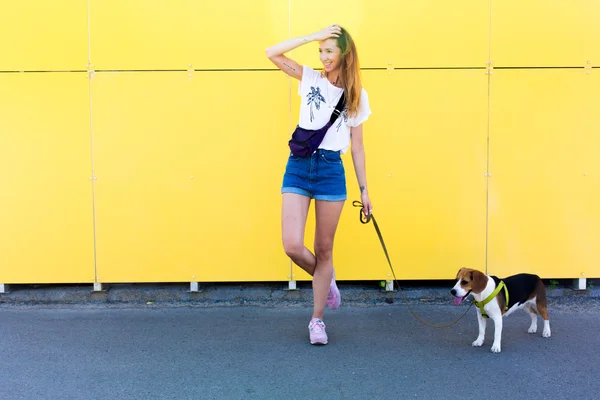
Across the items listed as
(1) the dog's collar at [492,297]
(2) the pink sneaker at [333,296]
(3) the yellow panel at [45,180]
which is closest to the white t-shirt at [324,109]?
(2) the pink sneaker at [333,296]

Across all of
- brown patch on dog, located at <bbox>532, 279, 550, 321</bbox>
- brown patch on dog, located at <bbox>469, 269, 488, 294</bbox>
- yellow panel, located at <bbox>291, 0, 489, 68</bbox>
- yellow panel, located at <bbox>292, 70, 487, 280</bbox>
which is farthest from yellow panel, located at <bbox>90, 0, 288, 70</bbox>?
brown patch on dog, located at <bbox>532, 279, 550, 321</bbox>

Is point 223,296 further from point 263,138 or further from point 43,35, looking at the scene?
point 43,35

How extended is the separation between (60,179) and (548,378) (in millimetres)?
3833

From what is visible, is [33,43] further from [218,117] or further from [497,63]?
[497,63]

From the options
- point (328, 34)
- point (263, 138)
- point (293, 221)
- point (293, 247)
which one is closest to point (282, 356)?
point (293, 247)

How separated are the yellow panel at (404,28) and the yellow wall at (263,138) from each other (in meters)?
0.01

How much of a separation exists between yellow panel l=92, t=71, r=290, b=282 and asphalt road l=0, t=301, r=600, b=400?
41cm

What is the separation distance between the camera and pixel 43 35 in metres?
4.65

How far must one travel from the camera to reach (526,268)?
483 cm

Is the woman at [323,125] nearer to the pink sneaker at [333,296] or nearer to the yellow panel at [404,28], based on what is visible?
the pink sneaker at [333,296]

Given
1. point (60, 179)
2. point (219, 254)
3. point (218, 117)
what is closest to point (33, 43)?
point (60, 179)

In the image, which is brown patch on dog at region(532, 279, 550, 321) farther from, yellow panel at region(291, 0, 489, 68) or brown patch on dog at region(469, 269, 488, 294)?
yellow panel at region(291, 0, 489, 68)

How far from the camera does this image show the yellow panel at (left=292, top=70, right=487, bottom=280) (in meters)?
4.70

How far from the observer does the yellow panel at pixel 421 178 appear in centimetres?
470
